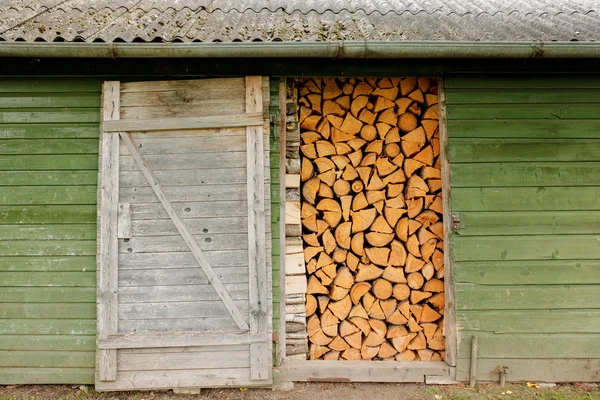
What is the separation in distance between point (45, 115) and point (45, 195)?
63cm

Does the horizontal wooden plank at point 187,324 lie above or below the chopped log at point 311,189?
below

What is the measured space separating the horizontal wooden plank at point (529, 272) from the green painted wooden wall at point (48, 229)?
2958 millimetres

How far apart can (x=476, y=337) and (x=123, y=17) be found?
378 centimetres

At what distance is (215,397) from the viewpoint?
10.3ft

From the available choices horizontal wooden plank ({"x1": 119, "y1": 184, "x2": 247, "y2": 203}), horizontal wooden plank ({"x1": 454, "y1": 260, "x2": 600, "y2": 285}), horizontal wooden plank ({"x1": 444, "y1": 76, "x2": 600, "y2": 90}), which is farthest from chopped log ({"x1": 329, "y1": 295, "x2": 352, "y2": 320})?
horizontal wooden plank ({"x1": 444, "y1": 76, "x2": 600, "y2": 90})

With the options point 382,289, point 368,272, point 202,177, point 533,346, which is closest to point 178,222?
point 202,177

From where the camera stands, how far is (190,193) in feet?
10.3

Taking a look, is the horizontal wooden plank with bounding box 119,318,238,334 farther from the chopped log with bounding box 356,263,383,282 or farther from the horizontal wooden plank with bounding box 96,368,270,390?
the chopped log with bounding box 356,263,383,282

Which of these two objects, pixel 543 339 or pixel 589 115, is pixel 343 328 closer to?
pixel 543 339

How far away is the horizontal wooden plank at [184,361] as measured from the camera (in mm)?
3123

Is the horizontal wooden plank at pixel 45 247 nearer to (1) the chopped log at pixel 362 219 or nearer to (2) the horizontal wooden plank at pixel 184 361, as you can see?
(2) the horizontal wooden plank at pixel 184 361

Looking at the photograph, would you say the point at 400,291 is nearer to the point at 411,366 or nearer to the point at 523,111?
the point at 411,366

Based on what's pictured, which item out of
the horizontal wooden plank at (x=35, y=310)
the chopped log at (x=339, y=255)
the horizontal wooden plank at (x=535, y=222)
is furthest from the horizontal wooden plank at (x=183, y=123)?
the horizontal wooden plank at (x=535, y=222)

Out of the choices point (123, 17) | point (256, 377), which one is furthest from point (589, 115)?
point (123, 17)
